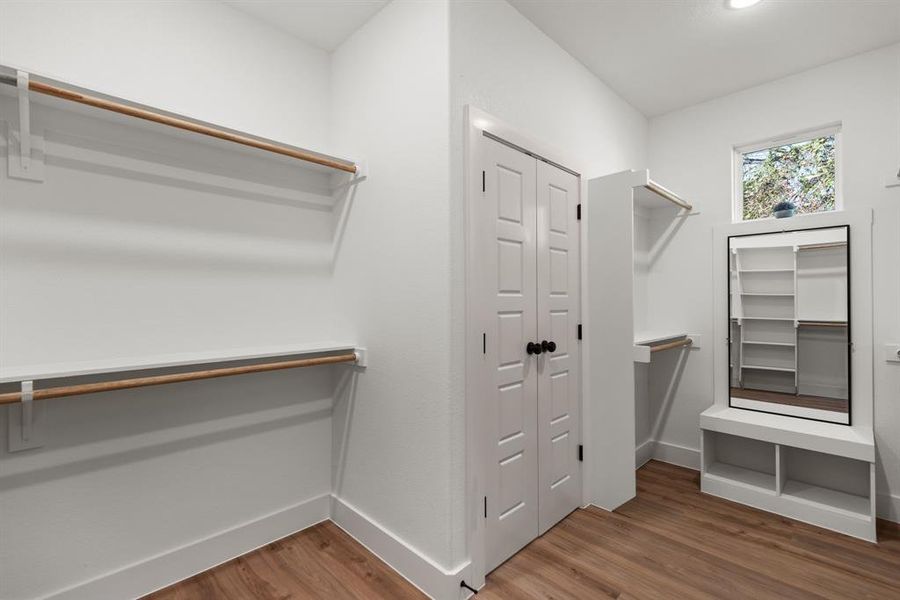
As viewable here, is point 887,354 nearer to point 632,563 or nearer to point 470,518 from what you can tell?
point 632,563

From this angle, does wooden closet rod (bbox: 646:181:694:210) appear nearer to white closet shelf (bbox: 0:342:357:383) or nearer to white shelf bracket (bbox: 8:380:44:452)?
white closet shelf (bbox: 0:342:357:383)

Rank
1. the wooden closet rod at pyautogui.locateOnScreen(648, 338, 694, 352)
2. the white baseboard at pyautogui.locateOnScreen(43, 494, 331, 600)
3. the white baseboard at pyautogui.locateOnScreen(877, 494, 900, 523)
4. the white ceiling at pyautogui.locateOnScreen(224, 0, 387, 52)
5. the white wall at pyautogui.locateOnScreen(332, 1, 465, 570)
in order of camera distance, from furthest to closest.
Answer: the wooden closet rod at pyautogui.locateOnScreen(648, 338, 694, 352), the white baseboard at pyautogui.locateOnScreen(877, 494, 900, 523), the white ceiling at pyautogui.locateOnScreen(224, 0, 387, 52), the white wall at pyautogui.locateOnScreen(332, 1, 465, 570), the white baseboard at pyautogui.locateOnScreen(43, 494, 331, 600)

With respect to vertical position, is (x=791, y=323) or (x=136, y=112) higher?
(x=136, y=112)

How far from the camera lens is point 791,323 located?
2695 millimetres

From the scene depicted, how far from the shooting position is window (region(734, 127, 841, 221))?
2721 mm

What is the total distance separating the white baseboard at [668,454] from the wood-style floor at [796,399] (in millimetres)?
594

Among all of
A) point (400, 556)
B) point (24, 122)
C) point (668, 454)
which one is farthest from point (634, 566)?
point (24, 122)

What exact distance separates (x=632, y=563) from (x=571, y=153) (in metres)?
2.24

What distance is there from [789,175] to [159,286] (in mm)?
3880

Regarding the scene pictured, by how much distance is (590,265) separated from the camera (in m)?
2.65

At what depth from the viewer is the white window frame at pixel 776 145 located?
2660 millimetres

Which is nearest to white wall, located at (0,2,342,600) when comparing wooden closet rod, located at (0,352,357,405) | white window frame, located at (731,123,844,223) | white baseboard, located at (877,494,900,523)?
wooden closet rod, located at (0,352,357,405)

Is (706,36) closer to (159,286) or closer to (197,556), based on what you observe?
(159,286)

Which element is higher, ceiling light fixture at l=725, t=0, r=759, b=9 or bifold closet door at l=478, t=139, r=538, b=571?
ceiling light fixture at l=725, t=0, r=759, b=9
